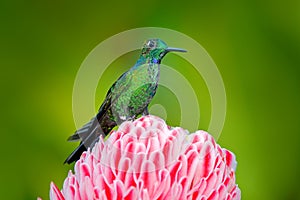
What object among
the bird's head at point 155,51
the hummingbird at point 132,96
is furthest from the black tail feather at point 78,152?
the bird's head at point 155,51

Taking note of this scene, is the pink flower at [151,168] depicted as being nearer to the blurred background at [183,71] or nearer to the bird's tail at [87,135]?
the bird's tail at [87,135]

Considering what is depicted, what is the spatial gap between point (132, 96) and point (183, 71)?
0.69ft

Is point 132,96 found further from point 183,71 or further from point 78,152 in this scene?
point 183,71

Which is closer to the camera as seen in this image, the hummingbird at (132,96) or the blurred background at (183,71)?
the hummingbird at (132,96)

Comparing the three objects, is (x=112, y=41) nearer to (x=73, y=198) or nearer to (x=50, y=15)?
(x=50, y=15)

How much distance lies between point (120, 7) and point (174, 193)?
46cm

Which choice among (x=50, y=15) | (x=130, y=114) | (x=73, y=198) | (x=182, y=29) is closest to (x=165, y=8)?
(x=182, y=29)

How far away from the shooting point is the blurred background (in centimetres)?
73

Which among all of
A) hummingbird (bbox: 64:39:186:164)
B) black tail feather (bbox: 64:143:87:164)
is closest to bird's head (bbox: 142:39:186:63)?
hummingbird (bbox: 64:39:186:164)

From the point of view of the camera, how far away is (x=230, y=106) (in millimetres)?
740

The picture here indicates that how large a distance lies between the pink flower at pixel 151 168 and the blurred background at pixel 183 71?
300 mm

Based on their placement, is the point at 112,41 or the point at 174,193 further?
the point at 112,41

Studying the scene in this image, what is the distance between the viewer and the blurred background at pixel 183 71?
726 mm

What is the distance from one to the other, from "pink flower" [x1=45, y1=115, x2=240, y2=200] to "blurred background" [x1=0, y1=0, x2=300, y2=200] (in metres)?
0.30
